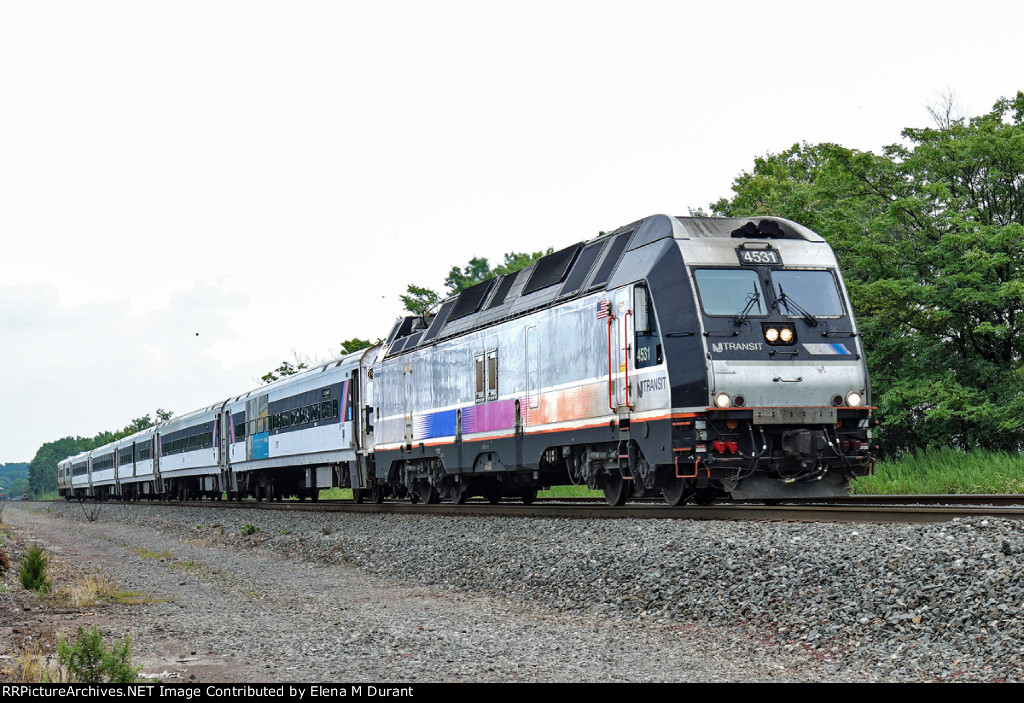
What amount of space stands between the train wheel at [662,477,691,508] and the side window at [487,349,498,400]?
4.31 metres

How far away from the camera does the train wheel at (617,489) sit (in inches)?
590

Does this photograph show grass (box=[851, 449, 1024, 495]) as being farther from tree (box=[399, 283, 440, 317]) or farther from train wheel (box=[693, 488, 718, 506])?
tree (box=[399, 283, 440, 317])

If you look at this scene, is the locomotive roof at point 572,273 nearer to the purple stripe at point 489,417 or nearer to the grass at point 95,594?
the purple stripe at point 489,417

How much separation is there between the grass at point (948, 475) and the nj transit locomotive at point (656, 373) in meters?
6.00

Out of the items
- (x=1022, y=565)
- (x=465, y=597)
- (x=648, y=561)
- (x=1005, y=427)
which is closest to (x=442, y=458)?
(x=465, y=597)

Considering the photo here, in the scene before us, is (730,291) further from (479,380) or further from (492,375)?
(479,380)

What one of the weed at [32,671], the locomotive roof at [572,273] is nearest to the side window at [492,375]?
the locomotive roof at [572,273]

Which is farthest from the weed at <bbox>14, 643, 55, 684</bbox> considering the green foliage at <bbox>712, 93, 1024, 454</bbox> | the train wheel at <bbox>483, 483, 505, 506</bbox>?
the green foliage at <bbox>712, 93, 1024, 454</bbox>

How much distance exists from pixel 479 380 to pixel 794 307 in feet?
20.9

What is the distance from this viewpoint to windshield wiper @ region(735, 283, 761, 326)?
12.9m

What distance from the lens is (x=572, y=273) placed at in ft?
52.1

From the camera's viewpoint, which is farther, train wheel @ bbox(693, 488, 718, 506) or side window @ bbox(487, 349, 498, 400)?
side window @ bbox(487, 349, 498, 400)

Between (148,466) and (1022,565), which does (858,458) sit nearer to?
(1022,565)

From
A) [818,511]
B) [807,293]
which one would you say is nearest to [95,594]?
[818,511]
